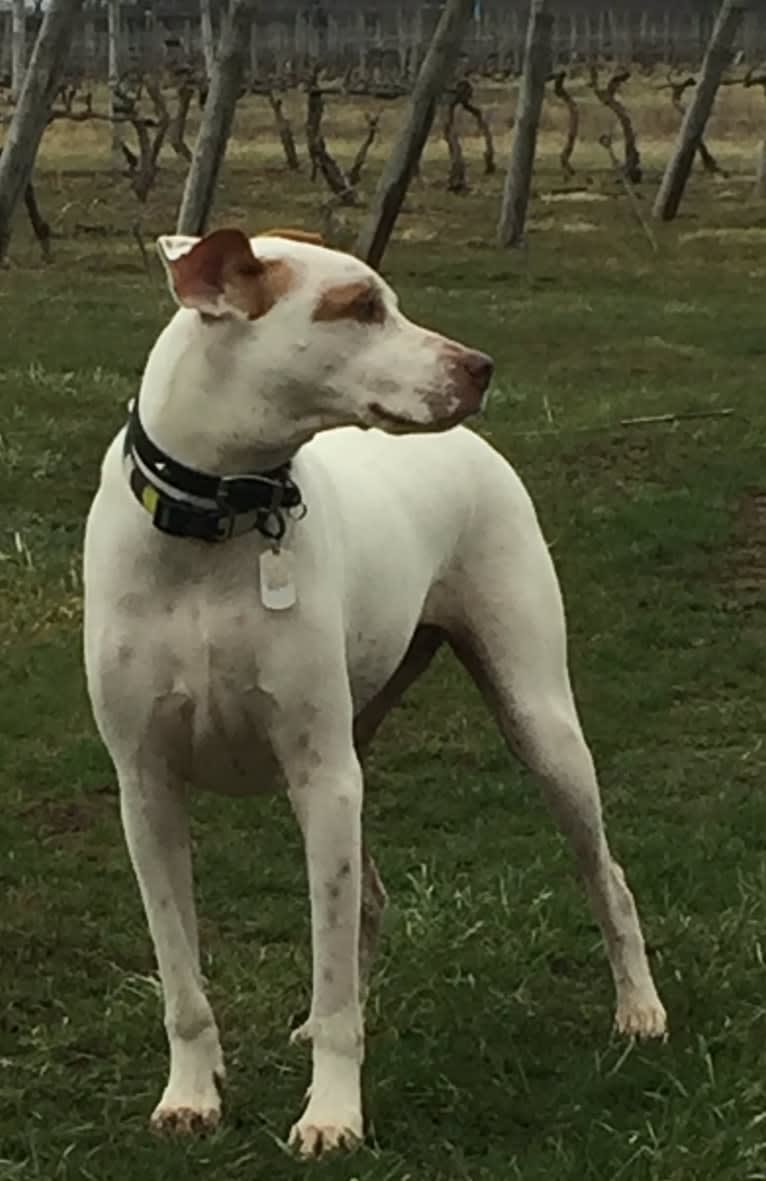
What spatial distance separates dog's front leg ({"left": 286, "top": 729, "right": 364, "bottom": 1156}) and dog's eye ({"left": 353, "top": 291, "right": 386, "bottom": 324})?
2.61 feet

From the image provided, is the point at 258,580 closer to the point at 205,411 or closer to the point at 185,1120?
the point at 205,411

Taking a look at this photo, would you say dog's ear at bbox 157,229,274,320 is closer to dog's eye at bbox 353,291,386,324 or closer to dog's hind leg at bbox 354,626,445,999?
dog's eye at bbox 353,291,386,324

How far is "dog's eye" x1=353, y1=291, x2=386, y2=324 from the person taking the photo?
4.90 m

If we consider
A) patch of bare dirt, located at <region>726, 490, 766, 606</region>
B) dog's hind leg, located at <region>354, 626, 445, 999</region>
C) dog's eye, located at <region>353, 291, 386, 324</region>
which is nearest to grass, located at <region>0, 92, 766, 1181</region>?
patch of bare dirt, located at <region>726, 490, 766, 606</region>

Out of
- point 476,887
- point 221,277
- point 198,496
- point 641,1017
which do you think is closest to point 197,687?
point 198,496

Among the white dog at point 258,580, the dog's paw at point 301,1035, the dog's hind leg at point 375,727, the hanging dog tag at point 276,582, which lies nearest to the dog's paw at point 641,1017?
the dog's hind leg at point 375,727

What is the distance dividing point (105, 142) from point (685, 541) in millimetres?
44709

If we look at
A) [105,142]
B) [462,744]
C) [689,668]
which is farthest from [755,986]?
[105,142]

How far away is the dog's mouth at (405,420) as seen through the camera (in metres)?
4.92

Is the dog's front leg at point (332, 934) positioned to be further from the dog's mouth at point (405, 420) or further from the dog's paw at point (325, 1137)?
the dog's mouth at point (405, 420)

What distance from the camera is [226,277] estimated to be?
4.84 meters

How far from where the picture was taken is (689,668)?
9672mm

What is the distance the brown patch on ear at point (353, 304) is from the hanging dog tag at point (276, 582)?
45cm

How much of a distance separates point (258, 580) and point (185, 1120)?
112 cm
